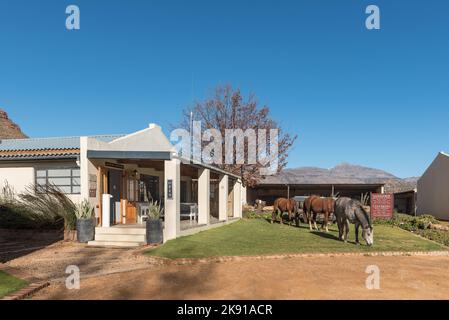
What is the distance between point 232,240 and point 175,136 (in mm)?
20182

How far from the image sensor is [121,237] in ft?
43.8

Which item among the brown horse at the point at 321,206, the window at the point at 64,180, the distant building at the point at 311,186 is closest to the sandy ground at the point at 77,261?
the window at the point at 64,180

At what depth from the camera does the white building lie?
1352cm

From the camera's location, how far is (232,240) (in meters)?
13.7

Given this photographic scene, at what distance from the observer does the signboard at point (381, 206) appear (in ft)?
81.1

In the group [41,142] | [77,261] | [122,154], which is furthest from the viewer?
[41,142]

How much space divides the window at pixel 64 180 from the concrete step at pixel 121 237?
310 centimetres

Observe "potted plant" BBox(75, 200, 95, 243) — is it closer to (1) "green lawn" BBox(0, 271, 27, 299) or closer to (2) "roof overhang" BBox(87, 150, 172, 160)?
(2) "roof overhang" BBox(87, 150, 172, 160)

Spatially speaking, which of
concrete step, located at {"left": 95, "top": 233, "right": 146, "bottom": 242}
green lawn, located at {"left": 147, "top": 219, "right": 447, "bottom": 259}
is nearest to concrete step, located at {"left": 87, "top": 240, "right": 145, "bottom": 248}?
concrete step, located at {"left": 95, "top": 233, "right": 146, "bottom": 242}

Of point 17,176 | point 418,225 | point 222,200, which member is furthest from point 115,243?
point 418,225

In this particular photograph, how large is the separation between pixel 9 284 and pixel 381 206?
22543mm

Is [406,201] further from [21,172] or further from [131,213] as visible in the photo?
[21,172]
